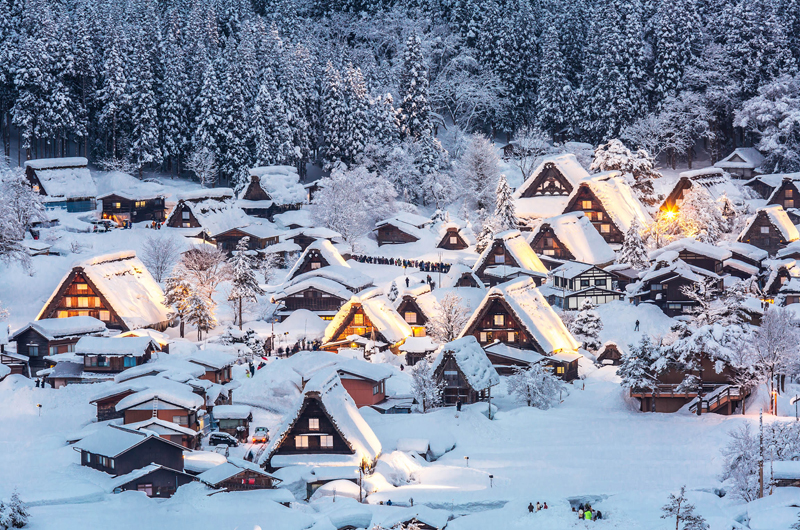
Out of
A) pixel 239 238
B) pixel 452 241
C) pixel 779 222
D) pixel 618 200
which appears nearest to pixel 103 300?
pixel 239 238

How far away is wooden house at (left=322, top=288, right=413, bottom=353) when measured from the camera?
183ft

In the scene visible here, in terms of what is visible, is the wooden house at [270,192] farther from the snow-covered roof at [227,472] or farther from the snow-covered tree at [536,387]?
the snow-covered roof at [227,472]

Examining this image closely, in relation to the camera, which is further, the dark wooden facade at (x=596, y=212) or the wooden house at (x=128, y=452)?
the dark wooden facade at (x=596, y=212)

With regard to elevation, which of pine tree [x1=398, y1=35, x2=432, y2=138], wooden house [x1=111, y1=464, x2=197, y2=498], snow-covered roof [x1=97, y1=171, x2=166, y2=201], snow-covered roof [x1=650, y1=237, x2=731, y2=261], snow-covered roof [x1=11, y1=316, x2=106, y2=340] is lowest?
wooden house [x1=111, y1=464, x2=197, y2=498]

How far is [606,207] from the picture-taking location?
74.9 metres

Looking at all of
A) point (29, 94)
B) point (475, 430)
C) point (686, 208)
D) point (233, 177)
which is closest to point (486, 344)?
point (475, 430)

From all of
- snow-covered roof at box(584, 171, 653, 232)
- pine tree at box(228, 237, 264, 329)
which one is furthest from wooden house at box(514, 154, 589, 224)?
pine tree at box(228, 237, 264, 329)

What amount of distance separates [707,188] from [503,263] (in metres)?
19.4

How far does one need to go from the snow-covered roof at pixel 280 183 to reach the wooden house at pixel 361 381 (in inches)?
1284

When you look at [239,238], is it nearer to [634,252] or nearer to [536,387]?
[634,252]

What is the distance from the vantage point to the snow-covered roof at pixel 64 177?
7769 centimetres

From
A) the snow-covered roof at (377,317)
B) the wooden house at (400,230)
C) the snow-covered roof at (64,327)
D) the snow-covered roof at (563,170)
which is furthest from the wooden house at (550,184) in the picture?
the snow-covered roof at (64,327)

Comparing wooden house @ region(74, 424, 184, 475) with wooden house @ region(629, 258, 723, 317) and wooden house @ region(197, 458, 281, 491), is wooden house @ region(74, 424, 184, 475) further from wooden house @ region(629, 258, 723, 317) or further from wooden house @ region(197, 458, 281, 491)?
wooden house @ region(629, 258, 723, 317)

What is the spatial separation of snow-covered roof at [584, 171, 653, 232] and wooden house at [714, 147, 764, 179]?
10.5 meters
